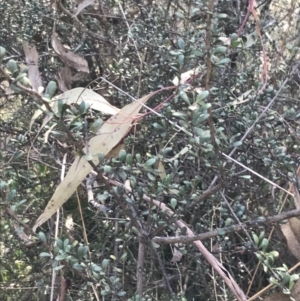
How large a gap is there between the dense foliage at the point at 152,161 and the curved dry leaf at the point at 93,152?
2 cm

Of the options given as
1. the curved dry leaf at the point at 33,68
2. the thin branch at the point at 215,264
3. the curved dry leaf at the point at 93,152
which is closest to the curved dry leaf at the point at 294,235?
the thin branch at the point at 215,264

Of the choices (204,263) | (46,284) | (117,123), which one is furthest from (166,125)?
(46,284)

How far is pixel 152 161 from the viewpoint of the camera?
2.30 feet

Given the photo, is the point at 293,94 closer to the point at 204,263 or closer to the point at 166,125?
the point at 204,263

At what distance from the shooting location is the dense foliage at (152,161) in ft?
2.39

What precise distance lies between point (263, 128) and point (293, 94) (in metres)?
0.31

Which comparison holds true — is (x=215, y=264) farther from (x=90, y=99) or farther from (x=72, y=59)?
(x=72, y=59)

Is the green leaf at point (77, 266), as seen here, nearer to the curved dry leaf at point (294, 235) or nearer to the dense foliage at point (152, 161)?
the dense foliage at point (152, 161)

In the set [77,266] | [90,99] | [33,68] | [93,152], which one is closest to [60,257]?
[77,266]

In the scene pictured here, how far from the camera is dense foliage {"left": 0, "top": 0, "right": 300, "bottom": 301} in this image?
73 cm

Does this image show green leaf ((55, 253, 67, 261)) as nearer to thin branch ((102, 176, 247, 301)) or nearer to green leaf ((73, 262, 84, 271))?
green leaf ((73, 262, 84, 271))

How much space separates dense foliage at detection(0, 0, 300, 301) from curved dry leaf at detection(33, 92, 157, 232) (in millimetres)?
22

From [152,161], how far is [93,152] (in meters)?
0.09

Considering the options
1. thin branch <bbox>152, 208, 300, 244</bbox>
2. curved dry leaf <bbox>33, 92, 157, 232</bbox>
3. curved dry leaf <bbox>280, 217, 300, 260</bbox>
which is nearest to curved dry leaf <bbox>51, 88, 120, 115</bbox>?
curved dry leaf <bbox>33, 92, 157, 232</bbox>
